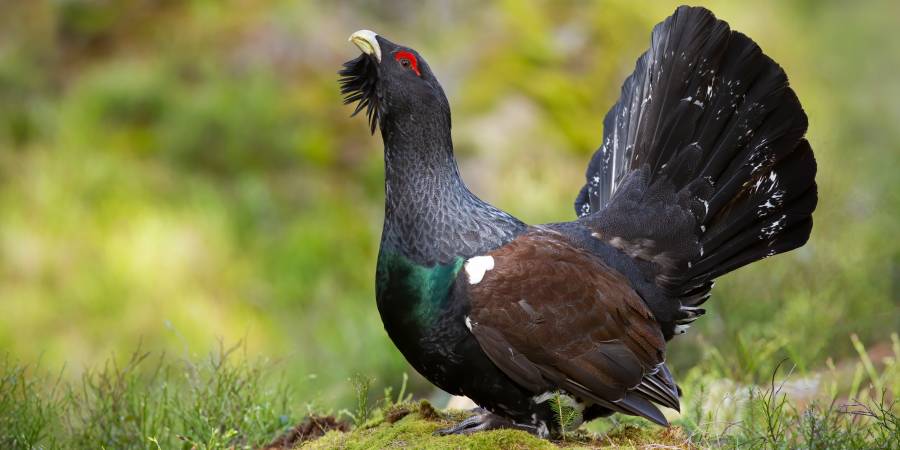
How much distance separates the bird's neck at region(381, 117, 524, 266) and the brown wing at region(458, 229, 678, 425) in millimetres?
116

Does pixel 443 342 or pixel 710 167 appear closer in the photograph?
pixel 443 342

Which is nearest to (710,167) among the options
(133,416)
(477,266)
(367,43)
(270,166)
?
(477,266)

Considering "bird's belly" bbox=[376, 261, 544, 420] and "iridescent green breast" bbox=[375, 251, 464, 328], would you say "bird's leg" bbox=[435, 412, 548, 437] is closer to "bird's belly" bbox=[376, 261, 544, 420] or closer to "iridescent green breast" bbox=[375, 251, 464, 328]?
"bird's belly" bbox=[376, 261, 544, 420]

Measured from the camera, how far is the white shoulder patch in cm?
344

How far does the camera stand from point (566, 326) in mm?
3533

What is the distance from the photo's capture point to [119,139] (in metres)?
8.83

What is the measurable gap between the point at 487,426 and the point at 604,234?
984 millimetres

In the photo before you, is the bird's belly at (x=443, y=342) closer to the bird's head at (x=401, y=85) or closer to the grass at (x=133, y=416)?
the bird's head at (x=401, y=85)

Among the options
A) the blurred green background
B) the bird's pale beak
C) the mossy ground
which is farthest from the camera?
the blurred green background

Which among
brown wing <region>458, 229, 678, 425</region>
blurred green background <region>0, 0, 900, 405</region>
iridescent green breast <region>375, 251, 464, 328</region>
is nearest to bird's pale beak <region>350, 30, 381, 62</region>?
iridescent green breast <region>375, 251, 464, 328</region>

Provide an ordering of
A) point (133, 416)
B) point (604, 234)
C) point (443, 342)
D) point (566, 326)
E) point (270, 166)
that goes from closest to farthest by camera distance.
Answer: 1. point (443, 342)
2. point (566, 326)
3. point (133, 416)
4. point (604, 234)
5. point (270, 166)

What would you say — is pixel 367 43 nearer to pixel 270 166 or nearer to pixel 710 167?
pixel 710 167

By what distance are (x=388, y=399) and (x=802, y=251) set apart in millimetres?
4183

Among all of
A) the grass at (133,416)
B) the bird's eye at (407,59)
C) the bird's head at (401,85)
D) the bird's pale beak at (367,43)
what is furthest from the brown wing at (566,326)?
the grass at (133,416)
